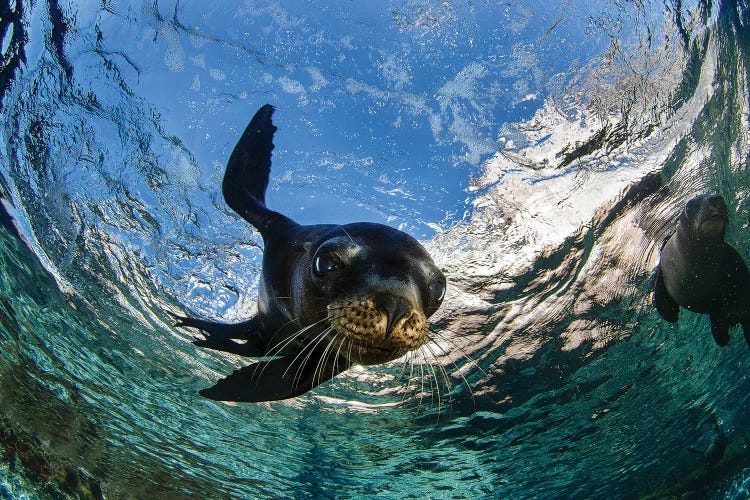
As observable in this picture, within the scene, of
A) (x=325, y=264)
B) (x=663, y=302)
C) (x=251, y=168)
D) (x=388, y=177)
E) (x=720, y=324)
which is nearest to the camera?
(x=325, y=264)

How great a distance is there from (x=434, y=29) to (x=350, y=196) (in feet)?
6.88

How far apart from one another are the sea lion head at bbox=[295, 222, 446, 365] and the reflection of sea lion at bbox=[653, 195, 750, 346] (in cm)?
506

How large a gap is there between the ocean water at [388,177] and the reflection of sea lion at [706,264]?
0.27 m

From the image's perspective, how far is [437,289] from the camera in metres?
3.33

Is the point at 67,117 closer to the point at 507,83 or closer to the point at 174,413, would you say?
the point at 507,83

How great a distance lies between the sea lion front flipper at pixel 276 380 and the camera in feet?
13.0

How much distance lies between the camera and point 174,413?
11.7 m

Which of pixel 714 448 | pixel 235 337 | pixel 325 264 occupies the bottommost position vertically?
pixel 325 264

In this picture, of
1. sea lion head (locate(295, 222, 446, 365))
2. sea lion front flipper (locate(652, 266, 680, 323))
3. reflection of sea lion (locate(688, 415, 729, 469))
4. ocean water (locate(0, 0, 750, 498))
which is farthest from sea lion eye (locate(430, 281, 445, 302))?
reflection of sea lion (locate(688, 415, 729, 469))

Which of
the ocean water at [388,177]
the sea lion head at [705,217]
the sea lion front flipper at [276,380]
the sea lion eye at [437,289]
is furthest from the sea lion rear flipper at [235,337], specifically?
the sea lion head at [705,217]

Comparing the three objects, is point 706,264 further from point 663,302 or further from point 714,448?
point 714,448

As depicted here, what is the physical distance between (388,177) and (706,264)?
4.63 metres

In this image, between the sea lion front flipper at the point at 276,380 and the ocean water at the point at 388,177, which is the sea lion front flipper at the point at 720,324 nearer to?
the ocean water at the point at 388,177

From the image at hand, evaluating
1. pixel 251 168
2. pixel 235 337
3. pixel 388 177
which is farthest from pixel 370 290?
pixel 388 177
